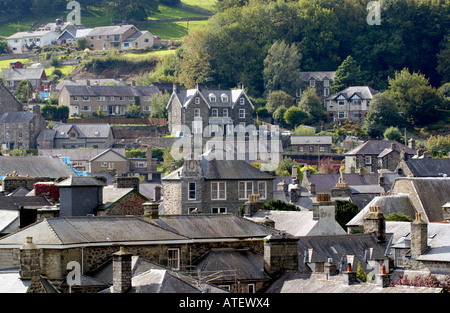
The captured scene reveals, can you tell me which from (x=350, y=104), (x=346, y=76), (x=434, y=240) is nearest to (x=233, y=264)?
(x=434, y=240)

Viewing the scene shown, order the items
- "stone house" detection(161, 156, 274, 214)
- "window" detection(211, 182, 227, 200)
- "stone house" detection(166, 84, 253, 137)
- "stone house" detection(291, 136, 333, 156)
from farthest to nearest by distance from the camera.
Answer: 1. "stone house" detection(166, 84, 253, 137)
2. "stone house" detection(291, 136, 333, 156)
3. "window" detection(211, 182, 227, 200)
4. "stone house" detection(161, 156, 274, 214)

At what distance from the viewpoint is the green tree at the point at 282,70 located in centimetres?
11912

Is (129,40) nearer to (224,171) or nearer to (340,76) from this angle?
(340,76)

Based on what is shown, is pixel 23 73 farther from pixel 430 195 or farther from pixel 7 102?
pixel 430 195

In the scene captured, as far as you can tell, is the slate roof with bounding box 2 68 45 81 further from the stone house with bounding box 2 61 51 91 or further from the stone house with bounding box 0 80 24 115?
the stone house with bounding box 0 80 24 115

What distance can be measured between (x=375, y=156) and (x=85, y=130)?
29.0 meters

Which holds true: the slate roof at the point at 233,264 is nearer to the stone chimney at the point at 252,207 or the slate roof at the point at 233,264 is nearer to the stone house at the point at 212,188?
Result: the stone chimney at the point at 252,207

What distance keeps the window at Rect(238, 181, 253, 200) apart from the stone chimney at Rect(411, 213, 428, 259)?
19.6 meters

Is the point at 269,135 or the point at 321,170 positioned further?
the point at 269,135

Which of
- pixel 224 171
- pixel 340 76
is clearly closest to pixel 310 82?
pixel 340 76

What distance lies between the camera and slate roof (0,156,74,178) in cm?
6862

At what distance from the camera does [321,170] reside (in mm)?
94188

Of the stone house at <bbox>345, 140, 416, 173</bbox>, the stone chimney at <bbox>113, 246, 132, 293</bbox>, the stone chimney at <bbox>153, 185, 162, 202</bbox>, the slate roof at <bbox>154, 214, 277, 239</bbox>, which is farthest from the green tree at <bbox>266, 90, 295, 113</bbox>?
the stone chimney at <bbox>113, 246, 132, 293</bbox>
